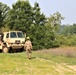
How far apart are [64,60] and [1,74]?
24.5 feet

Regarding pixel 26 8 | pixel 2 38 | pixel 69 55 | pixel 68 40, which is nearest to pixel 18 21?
pixel 26 8

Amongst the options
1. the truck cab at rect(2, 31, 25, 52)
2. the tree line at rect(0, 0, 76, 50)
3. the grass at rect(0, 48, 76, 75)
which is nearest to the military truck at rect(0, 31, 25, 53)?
the truck cab at rect(2, 31, 25, 52)

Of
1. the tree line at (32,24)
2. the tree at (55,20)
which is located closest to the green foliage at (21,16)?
the tree line at (32,24)

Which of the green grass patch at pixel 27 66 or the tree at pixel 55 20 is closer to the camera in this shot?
the green grass patch at pixel 27 66

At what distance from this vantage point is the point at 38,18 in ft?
180

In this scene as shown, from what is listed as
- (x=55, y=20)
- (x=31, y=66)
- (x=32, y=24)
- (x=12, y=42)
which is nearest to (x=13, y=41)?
(x=12, y=42)

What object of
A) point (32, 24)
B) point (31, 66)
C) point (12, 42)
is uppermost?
point (32, 24)

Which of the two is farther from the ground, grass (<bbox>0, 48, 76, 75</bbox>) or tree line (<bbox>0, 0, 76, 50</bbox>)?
tree line (<bbox>0, 0, 76, 50</bbox>)

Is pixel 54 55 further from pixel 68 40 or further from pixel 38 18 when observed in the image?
pixel 68 40

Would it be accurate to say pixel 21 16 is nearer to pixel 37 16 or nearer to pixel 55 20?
pixel 37 16

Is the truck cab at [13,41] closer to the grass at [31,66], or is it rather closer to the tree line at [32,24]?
the grass at [31,66]

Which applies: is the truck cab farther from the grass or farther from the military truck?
the grass

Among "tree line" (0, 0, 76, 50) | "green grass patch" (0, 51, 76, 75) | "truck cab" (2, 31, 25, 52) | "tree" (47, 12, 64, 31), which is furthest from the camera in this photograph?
"tree" (47, 12, 64, 31)

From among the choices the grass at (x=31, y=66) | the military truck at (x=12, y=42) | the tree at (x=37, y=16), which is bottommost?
the grass at (x=31, y=66)
